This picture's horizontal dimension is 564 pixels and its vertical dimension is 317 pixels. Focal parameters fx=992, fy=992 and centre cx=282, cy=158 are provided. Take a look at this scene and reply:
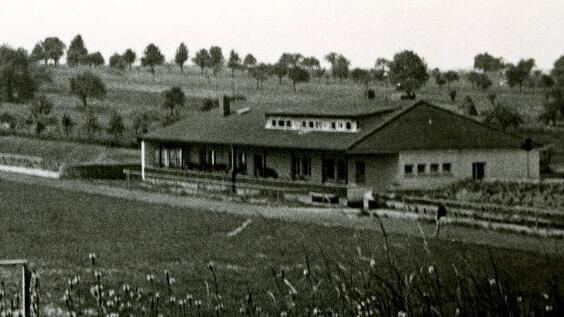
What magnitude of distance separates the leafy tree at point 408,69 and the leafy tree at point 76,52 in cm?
6110

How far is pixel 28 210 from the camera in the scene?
3419 centimetres

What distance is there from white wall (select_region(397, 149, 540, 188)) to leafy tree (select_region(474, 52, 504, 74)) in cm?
6214

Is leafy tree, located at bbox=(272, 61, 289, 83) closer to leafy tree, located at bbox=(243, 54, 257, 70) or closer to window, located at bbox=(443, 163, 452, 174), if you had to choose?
leafy tree, located at bbox=(243, 54, 257, 70)

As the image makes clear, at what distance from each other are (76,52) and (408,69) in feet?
212

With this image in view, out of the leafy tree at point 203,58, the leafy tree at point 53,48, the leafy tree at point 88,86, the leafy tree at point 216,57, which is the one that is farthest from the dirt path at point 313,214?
the leafy tree at point 53,48

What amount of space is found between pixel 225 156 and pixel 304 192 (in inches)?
334

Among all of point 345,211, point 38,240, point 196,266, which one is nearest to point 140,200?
point 345,211

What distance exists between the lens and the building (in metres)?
40.1

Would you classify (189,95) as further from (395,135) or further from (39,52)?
(395,135)

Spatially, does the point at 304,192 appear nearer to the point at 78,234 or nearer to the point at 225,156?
the point at 225,156

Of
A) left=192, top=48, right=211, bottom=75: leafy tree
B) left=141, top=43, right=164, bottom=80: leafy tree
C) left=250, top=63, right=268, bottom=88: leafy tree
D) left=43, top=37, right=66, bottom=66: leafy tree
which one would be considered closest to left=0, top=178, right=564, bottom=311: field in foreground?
left=250, top=63, right=268, bottom=88: leafy tree

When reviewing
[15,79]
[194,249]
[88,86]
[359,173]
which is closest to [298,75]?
[88,86]

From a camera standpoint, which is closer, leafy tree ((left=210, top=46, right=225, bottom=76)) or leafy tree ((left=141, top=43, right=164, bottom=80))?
leafy tree ((left=141, top=43, right=164, bottom=80))

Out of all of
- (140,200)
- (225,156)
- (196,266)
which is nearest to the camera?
(196,266)
